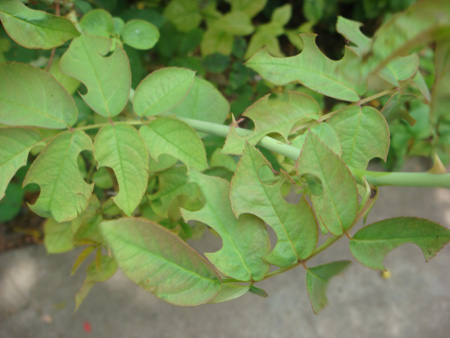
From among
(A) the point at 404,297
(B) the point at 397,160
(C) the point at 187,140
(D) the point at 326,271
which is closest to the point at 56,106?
(C) the point at 187,140

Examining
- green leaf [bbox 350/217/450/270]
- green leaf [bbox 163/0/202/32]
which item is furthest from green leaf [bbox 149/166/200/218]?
green leaf [bbox 163/0/202/32]

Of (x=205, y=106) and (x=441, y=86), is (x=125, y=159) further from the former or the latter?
(x=441, y=86)

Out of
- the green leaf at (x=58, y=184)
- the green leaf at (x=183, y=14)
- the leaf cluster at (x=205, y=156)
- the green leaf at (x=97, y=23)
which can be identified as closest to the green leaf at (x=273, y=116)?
the leaf cluster at (x=205, y=156)

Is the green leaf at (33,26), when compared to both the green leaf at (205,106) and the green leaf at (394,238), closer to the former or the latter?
the green leaf at (205,106)

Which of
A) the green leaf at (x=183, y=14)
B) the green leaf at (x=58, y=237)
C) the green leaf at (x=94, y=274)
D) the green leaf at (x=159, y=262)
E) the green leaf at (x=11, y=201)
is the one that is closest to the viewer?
the green leaf at (x=159, y=262)

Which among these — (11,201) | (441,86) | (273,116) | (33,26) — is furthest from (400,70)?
(11,201)
